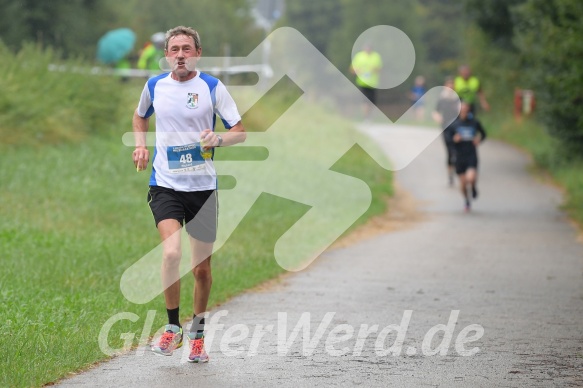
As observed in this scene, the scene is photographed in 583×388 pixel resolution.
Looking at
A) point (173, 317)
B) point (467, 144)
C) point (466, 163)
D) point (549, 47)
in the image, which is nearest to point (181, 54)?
point (173, 317)

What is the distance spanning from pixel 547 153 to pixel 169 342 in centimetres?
1942

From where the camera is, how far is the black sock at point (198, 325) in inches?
305

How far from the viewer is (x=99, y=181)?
17.1 meters

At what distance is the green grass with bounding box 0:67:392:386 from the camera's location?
26.3 ft

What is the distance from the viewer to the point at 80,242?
1297 cm

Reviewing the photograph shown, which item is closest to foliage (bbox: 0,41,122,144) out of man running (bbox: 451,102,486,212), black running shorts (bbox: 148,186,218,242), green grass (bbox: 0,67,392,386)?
green grass (bbox: 0,67,392,386)

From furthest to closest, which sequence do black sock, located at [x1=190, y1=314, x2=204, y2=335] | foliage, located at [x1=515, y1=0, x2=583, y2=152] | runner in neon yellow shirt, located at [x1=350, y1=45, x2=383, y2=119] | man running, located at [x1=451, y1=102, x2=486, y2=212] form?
runner in neon yellow shirt, located at [x1=350, y1=45, x2=383, y2=119]
man running, located at [x1=451, y1=102, x2=486, y2=212]
foliage, located at [x1=515, y1=0, x2=583, y2=152]
black sock, located at [x1=190, y1=314, x2=204, y2=335]

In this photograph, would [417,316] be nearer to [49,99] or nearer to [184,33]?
[184,33]

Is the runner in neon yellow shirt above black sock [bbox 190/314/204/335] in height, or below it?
above

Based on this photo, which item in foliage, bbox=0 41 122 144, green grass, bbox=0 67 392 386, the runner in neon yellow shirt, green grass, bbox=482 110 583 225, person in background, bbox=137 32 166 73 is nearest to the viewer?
green grass, bbox=0 67 392 386

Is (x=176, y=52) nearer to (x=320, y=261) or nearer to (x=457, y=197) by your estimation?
(x=320, y=261)

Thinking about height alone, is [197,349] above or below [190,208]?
below

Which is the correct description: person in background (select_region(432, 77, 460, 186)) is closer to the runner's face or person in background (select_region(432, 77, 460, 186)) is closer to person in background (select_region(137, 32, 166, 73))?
person in background (select_region(137, 32, 166, 73))

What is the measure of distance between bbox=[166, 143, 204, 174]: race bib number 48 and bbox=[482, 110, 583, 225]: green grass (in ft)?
36.6
